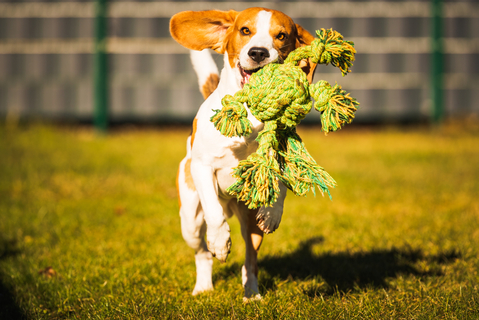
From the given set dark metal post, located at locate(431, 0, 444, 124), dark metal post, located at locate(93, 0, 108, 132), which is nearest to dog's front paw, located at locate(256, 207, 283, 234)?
dark metal post, located at locate(93, 0, 108, 132)

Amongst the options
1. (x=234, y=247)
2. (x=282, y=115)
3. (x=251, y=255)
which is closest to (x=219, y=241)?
A: (x=251, y=255)

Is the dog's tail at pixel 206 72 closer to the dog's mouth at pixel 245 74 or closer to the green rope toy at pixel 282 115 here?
the dog's mouth at pixel 245 74

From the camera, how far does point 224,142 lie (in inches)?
93.0

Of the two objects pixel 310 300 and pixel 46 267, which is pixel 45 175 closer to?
pixel 46 267

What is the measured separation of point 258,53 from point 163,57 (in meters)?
8.49

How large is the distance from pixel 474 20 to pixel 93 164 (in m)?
8.47

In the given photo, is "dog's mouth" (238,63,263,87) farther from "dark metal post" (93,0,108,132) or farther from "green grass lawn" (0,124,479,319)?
"dark metal post" (93,0,108,132)

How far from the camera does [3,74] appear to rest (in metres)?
10.1

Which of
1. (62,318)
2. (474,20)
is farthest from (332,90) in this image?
(474,20)

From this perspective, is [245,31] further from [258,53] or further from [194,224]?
[194,224]

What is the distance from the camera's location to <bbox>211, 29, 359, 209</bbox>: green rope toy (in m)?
2.03

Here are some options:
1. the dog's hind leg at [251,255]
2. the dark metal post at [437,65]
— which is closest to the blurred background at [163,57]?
the dark metal post at [437,65]

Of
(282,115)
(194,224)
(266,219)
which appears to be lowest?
(194,224)

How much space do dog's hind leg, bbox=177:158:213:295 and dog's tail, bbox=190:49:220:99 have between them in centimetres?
54
